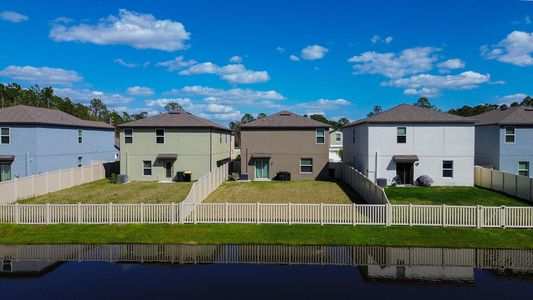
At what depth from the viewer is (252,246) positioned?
47.1ft

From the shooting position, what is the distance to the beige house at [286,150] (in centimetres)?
3459

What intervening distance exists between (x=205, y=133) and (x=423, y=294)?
26.1 metres

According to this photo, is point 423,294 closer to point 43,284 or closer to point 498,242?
point 498,242

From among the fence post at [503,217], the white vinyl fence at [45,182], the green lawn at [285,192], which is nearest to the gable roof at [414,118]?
the green lawn at [285,192]

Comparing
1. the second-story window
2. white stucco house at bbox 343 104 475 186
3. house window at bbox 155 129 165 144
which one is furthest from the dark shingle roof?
the second-story window

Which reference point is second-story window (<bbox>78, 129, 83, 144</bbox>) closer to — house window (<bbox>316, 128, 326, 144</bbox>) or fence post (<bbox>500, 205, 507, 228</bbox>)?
house window (<bbox>316, 128, 326, 144</bbox>)

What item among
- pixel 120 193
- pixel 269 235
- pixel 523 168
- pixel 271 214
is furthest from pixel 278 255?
pixel 523 168

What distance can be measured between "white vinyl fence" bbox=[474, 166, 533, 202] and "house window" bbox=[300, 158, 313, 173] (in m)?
13.2

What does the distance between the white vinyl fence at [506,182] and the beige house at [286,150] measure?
12.2 meters

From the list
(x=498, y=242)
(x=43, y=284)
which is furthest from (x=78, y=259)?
(x=498, y=242)

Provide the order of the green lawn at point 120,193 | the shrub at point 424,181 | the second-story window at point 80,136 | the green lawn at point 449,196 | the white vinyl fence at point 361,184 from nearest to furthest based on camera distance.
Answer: the white vinyl fence at point 361,184
the green lawn at point 449,196
the green lawn at point 120,193
the shrub at point 424,181
the second-story window at point 80,136

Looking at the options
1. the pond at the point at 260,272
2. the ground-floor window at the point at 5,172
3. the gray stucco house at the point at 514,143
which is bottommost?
the pond at the point at 260,272

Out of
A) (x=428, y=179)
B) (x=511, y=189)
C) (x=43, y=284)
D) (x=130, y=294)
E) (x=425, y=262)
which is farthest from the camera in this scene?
(x=428, y=179)

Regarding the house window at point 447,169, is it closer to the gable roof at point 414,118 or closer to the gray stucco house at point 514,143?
the gable roof at point 414,118
